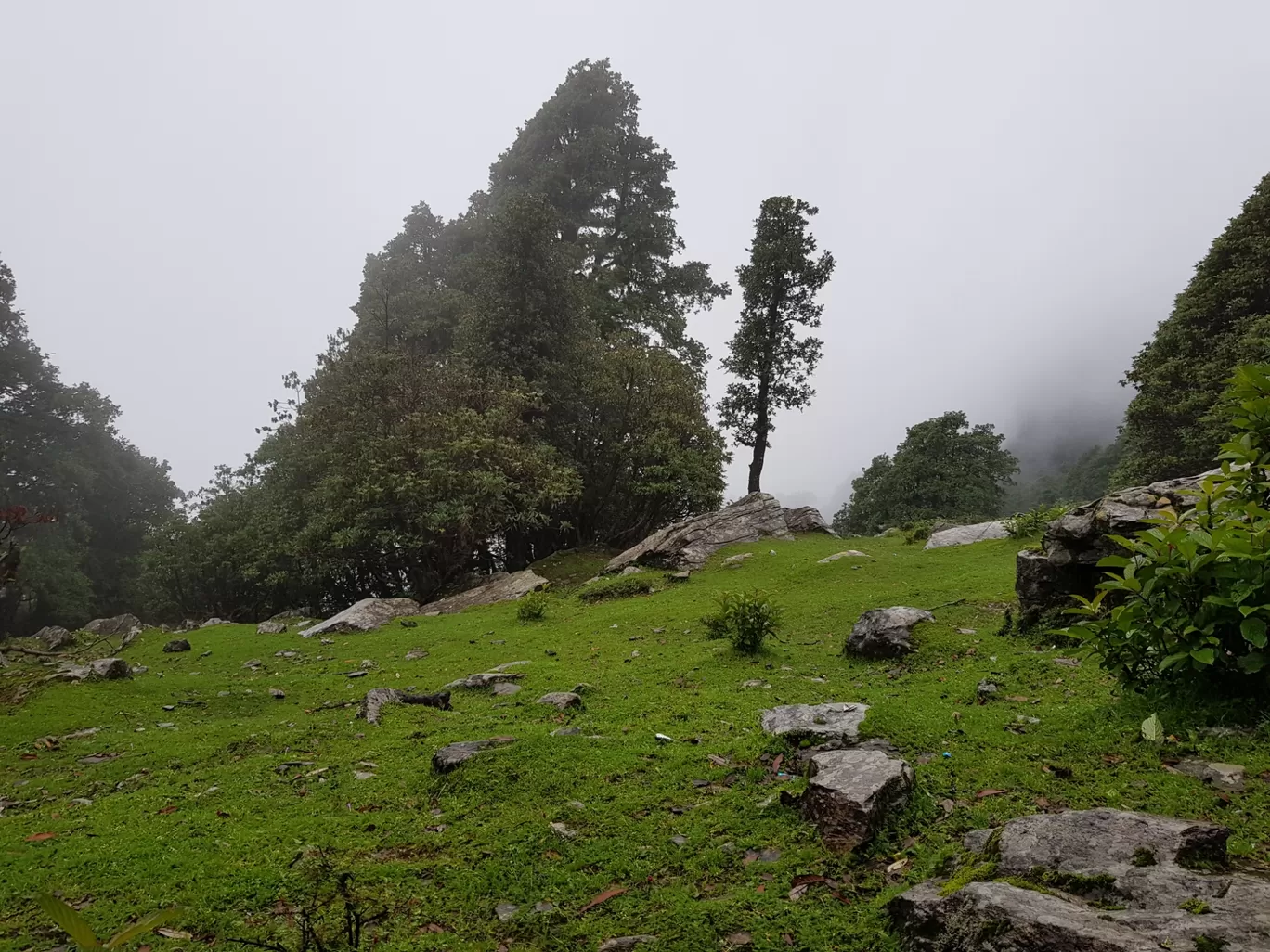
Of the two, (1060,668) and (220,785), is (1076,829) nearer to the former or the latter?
(1060,668)

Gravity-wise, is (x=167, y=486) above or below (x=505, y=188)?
below

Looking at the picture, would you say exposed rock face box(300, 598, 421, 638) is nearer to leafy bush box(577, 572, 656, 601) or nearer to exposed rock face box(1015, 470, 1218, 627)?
leafy bush box(577, 572, 656, 601)

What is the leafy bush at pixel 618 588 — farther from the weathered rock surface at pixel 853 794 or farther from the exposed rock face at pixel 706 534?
the weathered rock surface at pixel 853 794

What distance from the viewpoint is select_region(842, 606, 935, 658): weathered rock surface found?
9938 mm

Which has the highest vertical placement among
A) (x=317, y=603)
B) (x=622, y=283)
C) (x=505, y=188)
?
(x=505, y=188)

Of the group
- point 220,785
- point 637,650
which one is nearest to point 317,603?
point 637,650

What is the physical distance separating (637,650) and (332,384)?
66.0 ft

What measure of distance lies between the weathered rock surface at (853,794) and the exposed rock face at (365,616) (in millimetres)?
15658

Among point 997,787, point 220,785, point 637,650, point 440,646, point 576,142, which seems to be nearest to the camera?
point 997,787

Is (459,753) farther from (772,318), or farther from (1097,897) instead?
(772,318)

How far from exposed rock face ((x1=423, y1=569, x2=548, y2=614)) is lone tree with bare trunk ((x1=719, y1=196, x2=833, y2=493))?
48.4 ft

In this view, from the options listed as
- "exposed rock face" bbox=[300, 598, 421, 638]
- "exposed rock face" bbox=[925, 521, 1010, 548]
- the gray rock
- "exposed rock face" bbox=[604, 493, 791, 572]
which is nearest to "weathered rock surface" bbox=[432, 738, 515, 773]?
the gray rock

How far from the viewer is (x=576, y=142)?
1569 inches

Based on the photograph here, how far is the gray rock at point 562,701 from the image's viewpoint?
8.77 m
